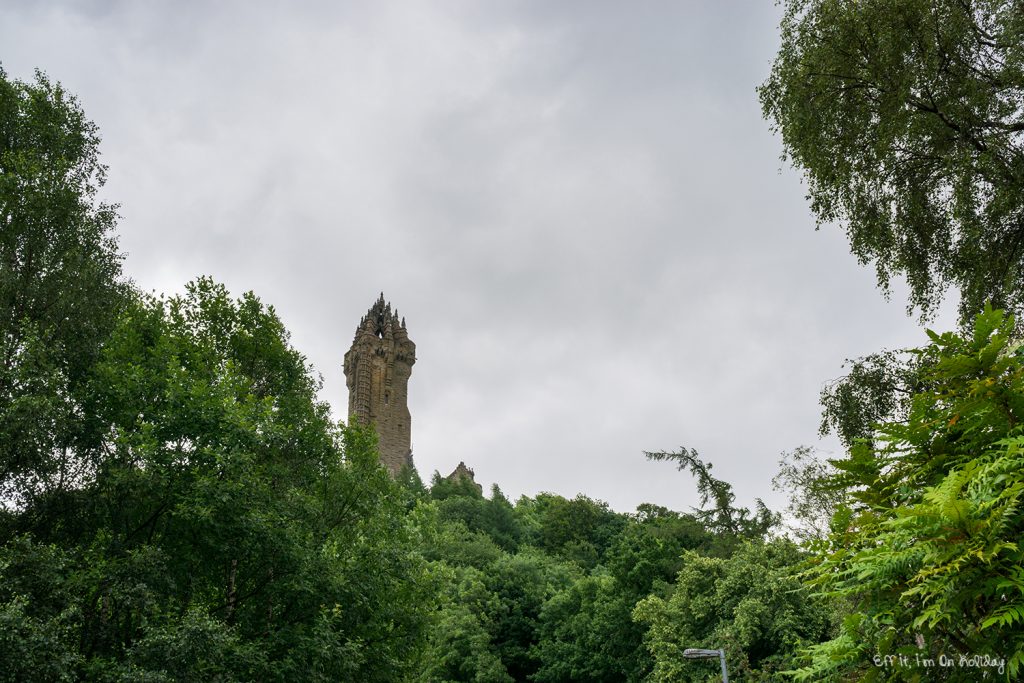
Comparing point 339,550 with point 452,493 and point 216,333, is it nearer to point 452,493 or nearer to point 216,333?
point 216,333

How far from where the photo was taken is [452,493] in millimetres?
83000

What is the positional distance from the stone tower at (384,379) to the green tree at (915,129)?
3342 inches

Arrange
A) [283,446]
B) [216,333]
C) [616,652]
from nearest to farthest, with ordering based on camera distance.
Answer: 1. [283,446]
2. [216,333]
3. [616,652]

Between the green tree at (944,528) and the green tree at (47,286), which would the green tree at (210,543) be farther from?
the green tree at (944,528)

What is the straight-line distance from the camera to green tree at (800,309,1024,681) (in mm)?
6074

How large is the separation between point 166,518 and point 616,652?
27581 millimetres

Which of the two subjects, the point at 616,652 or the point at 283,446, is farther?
the point at 616,652

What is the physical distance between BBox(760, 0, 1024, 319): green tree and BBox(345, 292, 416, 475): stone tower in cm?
8489

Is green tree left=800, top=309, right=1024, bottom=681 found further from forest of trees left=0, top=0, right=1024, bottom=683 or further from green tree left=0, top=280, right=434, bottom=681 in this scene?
green tree left=0, top=280, right=434, bottom=681

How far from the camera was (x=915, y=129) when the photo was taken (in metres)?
14.5

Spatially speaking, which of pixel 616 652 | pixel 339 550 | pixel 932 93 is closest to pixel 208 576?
pixel 339 550

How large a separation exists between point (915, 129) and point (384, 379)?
93103mm

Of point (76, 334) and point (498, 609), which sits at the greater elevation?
point (76, 334)

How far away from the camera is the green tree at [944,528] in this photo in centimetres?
607
